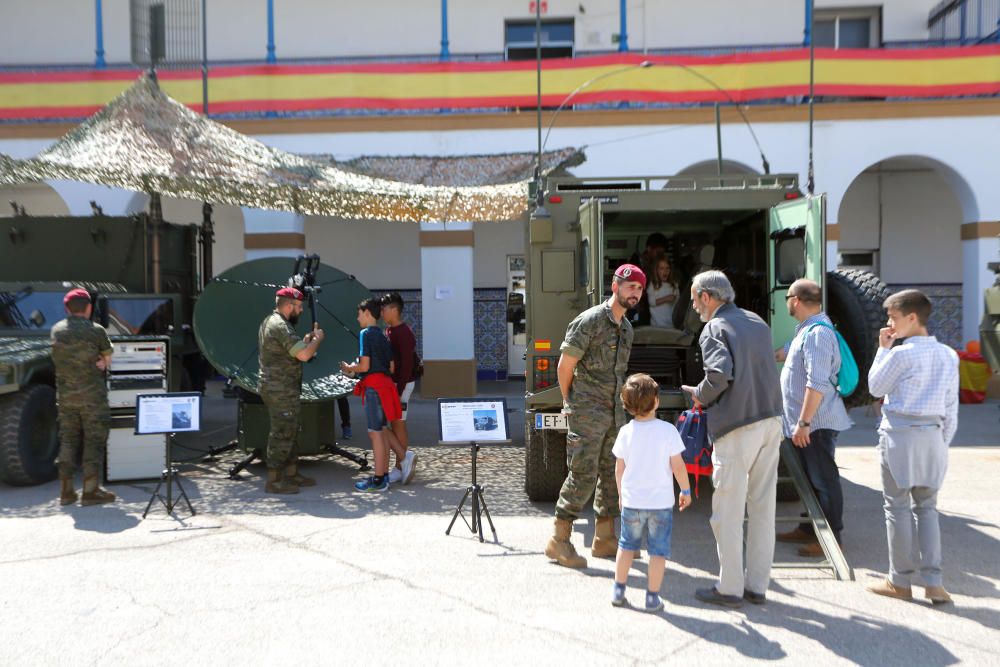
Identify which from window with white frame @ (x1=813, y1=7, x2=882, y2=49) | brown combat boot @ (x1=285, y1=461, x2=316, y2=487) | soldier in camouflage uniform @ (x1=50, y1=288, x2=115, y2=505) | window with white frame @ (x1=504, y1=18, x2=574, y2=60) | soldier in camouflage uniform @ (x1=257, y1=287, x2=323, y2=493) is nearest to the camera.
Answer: soldier in camouflage uniform @ (x1=50, y1=288, x2=115, y2=505)

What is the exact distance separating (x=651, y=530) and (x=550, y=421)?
6.81 feet

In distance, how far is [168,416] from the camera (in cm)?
704

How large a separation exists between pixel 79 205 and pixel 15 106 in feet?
6.51

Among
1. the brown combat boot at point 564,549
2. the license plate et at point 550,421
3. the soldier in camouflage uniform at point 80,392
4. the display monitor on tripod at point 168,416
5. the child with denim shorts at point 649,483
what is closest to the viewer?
the child with denim shorts at point 649,483

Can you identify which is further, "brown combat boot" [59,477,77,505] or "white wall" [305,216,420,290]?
"white wall" [305,216,420,290]

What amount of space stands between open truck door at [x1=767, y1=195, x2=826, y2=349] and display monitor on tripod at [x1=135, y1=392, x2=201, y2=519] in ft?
15.8

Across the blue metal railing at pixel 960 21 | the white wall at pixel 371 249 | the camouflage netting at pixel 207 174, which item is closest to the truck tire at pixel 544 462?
the camouflage netting at pixel 207 174

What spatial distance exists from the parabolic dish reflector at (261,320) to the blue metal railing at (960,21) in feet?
44.5

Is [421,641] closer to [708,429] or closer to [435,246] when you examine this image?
[708,429]

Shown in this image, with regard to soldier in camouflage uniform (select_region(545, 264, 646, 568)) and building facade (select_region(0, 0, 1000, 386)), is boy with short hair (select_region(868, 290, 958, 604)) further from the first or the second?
building facade (select_region(0, 0, 1000, 386))

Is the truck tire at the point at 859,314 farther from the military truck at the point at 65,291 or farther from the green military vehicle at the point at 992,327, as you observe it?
the military truck at the point at 65,291

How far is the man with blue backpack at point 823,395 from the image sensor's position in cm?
536

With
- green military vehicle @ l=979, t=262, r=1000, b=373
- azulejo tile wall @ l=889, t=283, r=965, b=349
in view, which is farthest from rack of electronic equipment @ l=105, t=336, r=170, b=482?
azulejo tile wall @ l=889, t=283, r=965, b=349

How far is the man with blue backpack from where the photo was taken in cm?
536
